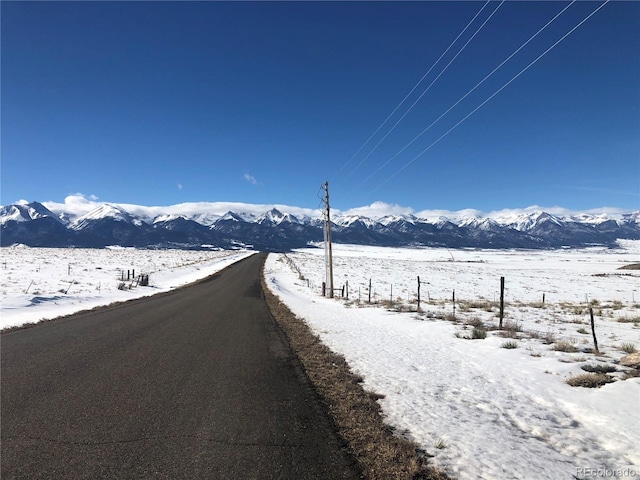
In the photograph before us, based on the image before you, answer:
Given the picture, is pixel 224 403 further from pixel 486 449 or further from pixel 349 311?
pixel 349 311

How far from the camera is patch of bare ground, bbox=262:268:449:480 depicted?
3.95 metres

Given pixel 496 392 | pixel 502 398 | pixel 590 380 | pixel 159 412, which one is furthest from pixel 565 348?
pixel 159 412

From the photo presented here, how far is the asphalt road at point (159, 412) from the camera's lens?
3.82 meters

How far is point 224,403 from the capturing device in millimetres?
5539

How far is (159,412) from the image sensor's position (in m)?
5.10

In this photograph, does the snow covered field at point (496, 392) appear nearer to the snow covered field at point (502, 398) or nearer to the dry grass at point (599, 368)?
the snow covered field at point (502, 398)

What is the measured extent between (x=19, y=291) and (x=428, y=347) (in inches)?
885

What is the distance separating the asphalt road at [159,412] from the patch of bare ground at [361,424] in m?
0.23

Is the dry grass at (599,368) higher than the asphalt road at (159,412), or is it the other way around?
the asphalt road at (159,412)

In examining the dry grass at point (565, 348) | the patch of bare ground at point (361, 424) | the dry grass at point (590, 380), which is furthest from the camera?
the dry grass at point (565, 348)

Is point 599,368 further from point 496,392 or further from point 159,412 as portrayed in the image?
point 159,412

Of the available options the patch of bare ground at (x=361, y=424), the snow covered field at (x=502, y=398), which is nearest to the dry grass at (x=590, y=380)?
the snow covered field at (x=502, y=398)

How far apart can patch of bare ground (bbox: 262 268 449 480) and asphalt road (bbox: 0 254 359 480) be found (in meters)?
0.23

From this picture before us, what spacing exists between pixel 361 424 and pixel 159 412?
9.72 feet
